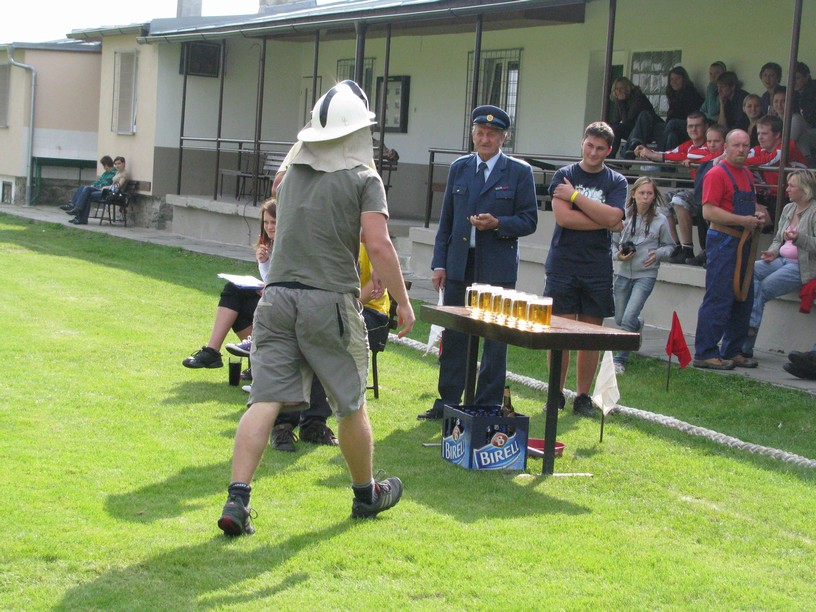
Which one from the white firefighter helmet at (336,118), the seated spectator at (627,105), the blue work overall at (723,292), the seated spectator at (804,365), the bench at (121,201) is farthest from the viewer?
the bench at (121,201)

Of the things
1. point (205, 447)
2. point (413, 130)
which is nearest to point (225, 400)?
point (205, 447)

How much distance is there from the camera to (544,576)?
4.48 meters

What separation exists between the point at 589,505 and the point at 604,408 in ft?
3.97

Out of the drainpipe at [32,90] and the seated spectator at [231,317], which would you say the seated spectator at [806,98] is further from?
the drainpipe at [32,90]

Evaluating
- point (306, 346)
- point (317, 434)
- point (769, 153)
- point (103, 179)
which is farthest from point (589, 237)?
point (103, 179)

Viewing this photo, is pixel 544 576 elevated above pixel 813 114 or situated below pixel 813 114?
below

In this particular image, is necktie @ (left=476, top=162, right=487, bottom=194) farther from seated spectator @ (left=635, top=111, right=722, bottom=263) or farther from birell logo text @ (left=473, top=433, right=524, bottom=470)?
seated spectator @ (left=635, top=111, right=722, bottom=263)

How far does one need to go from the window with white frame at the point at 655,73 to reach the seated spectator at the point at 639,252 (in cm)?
518

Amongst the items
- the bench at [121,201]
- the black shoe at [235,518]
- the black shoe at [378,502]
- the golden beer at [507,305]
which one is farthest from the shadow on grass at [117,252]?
the black shoe at [235,518]

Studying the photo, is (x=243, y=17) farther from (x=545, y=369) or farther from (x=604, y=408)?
(x=604, y=408)

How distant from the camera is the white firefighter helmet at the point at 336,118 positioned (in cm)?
486

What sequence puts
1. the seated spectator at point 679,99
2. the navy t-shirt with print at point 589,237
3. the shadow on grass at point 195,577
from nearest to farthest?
1. the shadow on grass at point 195,577
2. the navy t-shirt with print at point 589,237
3. the seated spectator at point 679,99

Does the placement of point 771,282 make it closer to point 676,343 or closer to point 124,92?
point 676,343

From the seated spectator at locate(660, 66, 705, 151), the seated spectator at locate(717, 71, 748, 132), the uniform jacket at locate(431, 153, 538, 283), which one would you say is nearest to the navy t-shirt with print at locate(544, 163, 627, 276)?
the uniform jacket at locate(431, 153, 538, 283)
